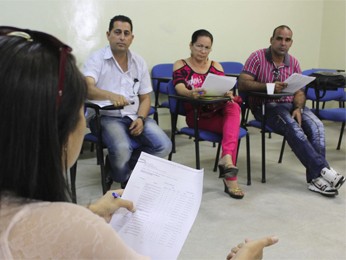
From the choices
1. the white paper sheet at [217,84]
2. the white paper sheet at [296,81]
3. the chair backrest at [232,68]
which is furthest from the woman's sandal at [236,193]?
the chair backrest at [232,68]

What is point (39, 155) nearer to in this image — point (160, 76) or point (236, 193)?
point (236, 193)

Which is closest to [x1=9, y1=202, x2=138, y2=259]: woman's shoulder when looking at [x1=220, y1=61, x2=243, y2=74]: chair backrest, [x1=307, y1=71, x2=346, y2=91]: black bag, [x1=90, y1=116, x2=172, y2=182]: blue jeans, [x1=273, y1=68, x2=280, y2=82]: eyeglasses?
[x1=90, y1=116, x2=172, y2=182]: blue jeans

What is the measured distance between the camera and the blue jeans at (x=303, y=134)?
107 inches

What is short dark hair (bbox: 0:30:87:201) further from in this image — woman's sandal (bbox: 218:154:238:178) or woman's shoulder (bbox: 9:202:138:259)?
woman's sandal (bbox: 218:154:238:178)

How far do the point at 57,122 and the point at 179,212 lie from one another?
42 centimetres

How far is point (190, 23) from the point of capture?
437 centimetres

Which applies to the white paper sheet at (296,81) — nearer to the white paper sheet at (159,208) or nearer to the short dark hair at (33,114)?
the white paper sheet at (159,208)

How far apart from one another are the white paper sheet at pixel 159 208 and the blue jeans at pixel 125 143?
139 centimetres

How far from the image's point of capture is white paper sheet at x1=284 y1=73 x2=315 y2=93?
2729 millimetres

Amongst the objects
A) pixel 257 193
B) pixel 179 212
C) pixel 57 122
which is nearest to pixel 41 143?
pixel 57 122

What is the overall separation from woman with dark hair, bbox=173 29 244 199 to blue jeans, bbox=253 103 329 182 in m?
0.36

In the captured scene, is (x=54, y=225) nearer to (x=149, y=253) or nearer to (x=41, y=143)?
(x=41, y=143)

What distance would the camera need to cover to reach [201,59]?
9.37 feet

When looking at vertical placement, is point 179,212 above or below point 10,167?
below
